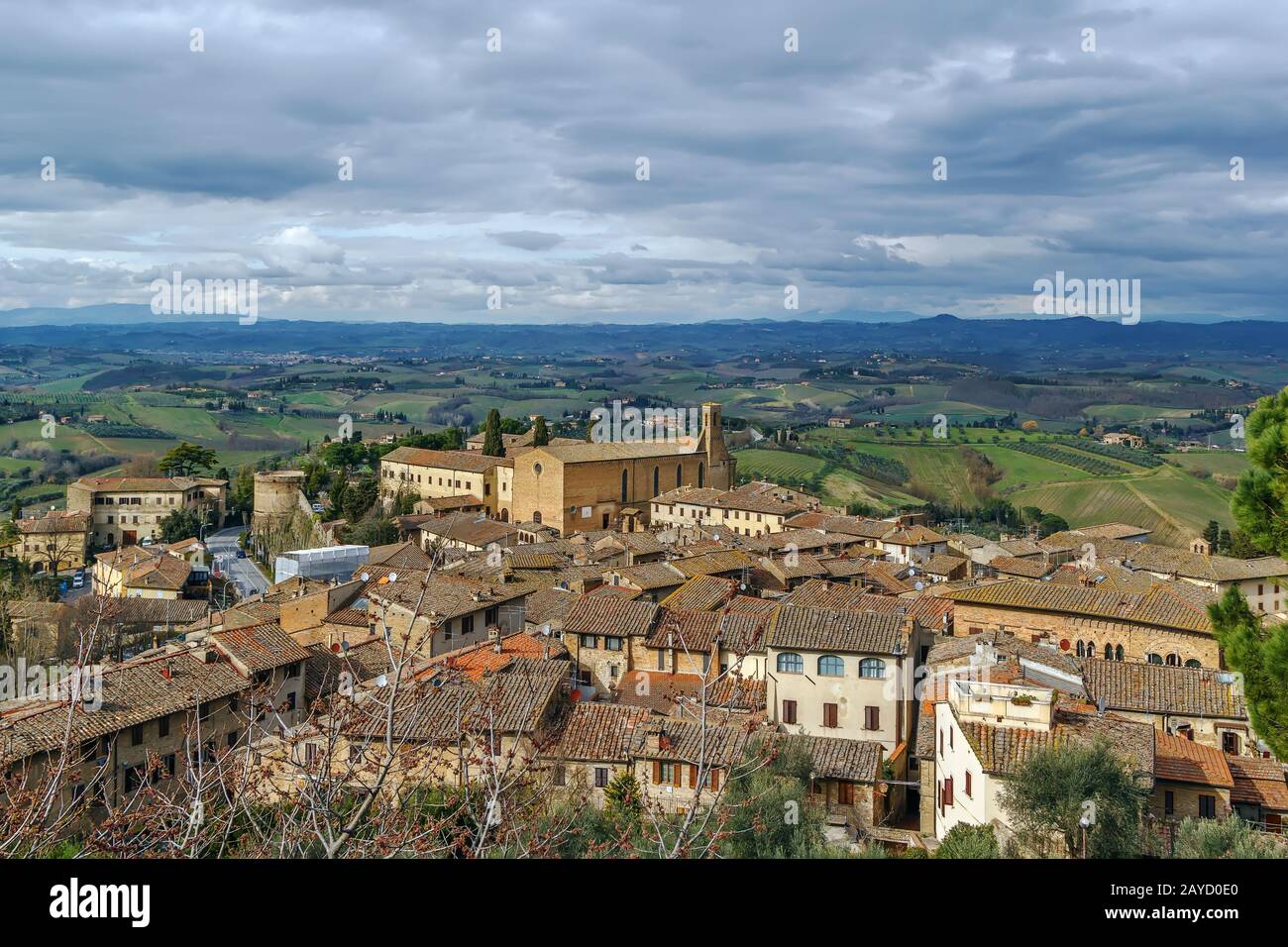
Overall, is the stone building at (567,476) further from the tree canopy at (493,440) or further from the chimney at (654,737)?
the chimney at (654,737)

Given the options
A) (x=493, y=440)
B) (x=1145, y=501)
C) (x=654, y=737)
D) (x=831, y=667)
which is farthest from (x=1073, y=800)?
(x=1145, y=501)

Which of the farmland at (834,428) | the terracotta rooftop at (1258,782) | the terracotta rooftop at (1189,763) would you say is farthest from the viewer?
the farmland at (834,428)

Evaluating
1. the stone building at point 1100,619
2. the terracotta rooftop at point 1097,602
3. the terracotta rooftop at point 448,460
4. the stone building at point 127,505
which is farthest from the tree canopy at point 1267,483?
the stone building at point 127,505

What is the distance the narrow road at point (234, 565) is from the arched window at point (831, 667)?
25055 mm

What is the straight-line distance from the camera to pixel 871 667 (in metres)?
19.0

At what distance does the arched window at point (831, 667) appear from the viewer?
1906cm

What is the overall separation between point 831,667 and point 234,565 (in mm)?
37430

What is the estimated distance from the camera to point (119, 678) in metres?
17.8

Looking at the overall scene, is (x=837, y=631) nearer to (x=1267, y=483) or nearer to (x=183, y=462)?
(x=1267, y=483)

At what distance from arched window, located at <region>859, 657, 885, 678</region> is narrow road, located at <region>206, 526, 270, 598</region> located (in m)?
25.6

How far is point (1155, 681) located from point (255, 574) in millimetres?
37808
